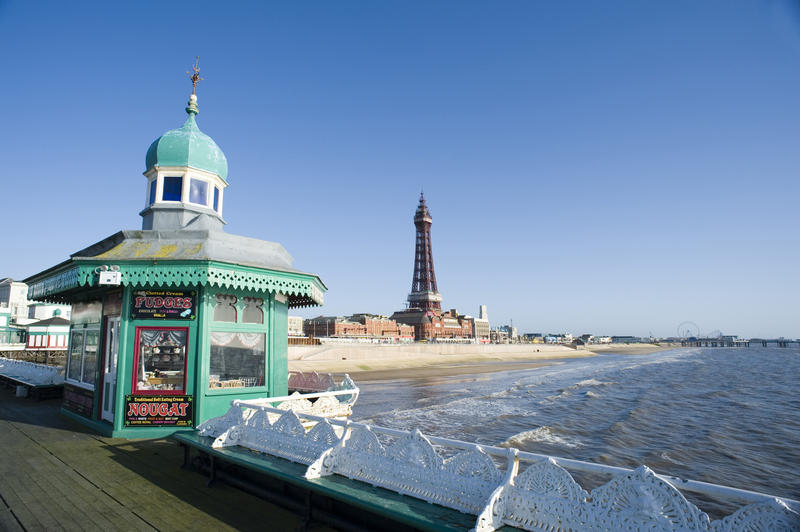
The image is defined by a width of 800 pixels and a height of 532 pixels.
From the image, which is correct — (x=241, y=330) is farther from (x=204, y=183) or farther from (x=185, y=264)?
(x=204, y=183)

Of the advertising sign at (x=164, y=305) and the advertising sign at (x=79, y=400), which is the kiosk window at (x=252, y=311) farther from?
the advertising sign at (x=79, y=400)

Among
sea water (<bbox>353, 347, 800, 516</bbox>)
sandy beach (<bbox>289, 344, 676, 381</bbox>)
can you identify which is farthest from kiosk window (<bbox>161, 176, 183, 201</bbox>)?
sandy beach (<bbox>289, 344, 676, 381</bbox>)

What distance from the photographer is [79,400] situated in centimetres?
1009

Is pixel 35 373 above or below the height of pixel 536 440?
above

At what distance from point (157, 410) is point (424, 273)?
494 feet

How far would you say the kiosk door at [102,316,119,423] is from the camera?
8.80 m

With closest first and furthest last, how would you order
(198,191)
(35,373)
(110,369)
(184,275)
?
(184,275) < (110,369) < (198,191) < (35,373)

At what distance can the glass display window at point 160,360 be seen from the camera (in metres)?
8.38

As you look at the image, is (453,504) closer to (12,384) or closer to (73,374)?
(73,374)

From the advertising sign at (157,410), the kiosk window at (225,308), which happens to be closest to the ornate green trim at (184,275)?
the kiosk window at (225,308)

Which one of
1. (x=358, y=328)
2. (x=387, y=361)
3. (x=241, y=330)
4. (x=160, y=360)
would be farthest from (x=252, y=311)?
(x=358, y=328)

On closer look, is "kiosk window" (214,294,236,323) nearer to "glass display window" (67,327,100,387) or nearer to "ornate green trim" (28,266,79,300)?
"ornate green trim" (28,266,79,300)

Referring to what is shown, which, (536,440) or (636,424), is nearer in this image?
(536,440)

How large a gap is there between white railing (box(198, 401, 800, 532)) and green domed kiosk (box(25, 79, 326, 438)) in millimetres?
3359
